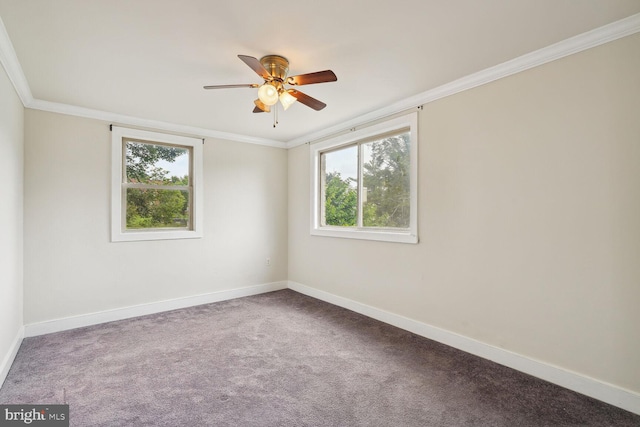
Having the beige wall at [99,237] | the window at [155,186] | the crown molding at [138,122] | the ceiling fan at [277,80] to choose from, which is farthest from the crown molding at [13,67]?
the ceiling fan at [277,80]

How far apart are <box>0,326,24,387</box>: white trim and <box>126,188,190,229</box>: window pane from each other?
144 centimetres

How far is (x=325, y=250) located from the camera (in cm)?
455

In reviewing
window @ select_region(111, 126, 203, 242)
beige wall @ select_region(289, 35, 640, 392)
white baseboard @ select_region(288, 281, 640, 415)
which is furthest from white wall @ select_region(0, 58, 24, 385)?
beige wall @ select_region(289, 35, 640, 392)

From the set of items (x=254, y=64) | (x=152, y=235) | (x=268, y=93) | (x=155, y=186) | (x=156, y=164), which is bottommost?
(x=152, y=235)

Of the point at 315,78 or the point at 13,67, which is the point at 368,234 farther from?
the point at 13,67

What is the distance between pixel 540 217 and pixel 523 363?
3.75 feet

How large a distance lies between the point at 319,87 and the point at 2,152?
257 cm

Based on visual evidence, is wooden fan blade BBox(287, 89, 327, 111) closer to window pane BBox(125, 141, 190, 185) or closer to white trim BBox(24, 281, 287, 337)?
window pane BBox(125, 141, 190, 185)

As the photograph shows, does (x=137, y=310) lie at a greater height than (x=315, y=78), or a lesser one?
lesser

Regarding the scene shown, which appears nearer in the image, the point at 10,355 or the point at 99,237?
the point at 10,355

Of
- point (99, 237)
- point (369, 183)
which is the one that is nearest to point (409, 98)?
point (369, 183)

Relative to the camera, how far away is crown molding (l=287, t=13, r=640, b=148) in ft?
6.63

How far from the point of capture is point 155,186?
4.12 meters
